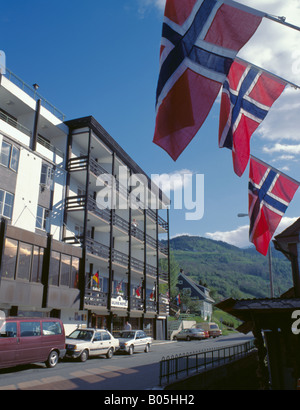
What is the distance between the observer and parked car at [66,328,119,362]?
17.6 meters

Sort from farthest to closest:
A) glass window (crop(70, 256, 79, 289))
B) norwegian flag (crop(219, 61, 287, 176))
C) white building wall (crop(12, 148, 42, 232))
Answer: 1. glass window (crop(70, 256, 79, 289))
2. white building wall (crop(12, 148, 42, 232))
3. norwegian flag (crop(219, 61, 287, 176))

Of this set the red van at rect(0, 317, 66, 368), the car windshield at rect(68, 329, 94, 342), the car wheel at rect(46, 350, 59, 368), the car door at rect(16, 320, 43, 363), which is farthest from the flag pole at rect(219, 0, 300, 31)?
the car windshield at rect(68, 329, 94, 342)

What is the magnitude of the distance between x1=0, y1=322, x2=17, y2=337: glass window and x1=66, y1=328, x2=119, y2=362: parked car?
4.58 metres

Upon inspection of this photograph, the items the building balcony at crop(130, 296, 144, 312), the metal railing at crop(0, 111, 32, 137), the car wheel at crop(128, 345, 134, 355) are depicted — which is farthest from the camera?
the building balcony at crop(130, 296, 144, 312)

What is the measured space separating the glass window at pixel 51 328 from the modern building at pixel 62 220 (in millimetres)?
4198

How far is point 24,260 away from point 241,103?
16.0 meters

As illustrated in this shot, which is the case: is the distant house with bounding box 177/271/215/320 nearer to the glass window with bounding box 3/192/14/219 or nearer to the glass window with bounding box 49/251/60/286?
the glass window with bounding box 49/251/60/286

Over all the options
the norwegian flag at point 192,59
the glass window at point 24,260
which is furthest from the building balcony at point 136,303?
the norwegian flag at point 192,59

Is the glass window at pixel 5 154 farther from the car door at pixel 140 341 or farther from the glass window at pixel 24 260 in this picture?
the car door at pixel 140 341

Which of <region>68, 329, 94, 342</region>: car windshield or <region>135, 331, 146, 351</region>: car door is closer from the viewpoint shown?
<region>68, 329, 94, 342</region>: car windshield

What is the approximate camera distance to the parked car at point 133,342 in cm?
2252

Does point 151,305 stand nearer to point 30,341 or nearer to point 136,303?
point 136,303
